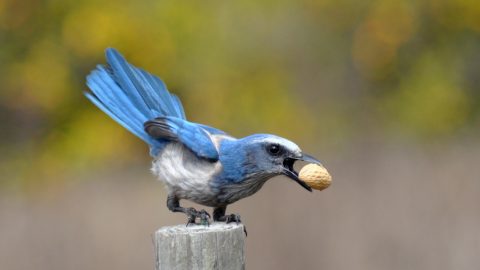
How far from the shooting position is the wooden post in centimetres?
352

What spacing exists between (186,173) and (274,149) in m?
0.44

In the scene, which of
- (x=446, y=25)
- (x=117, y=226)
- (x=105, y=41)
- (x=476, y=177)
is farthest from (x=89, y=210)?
Answer: (x=446, y=25)

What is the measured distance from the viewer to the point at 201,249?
11.6 feet

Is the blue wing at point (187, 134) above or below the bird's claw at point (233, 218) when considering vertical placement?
above

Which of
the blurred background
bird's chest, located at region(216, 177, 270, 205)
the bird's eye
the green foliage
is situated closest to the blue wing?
bird's chest, located at region(216, 177, 270, 205)

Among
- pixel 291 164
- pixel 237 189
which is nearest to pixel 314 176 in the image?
pixel 291 164

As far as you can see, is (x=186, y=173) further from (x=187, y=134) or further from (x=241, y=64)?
(x=241, y=64)

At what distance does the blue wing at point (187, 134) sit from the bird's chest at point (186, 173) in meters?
0.04

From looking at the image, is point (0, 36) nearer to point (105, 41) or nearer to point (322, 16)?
point (105, 41)

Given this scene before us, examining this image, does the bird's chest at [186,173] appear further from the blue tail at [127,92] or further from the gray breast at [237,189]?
the blue tail at [127,92]

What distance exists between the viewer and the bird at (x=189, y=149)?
431cm

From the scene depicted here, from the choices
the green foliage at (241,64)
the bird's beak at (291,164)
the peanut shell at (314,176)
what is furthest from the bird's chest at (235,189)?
the green foliage at (241,64)

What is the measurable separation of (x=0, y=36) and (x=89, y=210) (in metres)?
5.46

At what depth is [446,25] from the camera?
42.1ft
